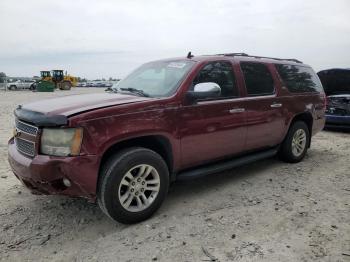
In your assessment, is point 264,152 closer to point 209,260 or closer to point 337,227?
point 337,227

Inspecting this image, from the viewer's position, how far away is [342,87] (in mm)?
9688

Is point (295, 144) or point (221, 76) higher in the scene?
point (221, 76)

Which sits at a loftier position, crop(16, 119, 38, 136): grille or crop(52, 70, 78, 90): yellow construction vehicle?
crop(16, 119, 38, 136): grille

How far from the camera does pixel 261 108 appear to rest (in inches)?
202

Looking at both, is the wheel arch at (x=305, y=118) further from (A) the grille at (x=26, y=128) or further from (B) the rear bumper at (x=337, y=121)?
(A) the grille at (x=26, y=128)

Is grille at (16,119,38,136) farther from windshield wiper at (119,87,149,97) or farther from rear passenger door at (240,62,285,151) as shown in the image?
rear passenger door at (240,62,285,151)

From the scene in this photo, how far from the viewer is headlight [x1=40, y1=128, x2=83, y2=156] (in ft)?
10.8

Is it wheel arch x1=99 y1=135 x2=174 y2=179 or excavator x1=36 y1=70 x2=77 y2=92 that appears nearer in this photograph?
wheel arch x1=99 y1=135 x2=174 y2=179

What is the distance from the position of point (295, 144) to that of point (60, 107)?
409 cm

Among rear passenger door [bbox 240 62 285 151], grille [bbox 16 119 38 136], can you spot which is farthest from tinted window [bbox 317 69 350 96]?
grille [bbox 16 119 38 136]

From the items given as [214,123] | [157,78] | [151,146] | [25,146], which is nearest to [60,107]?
[25,146]

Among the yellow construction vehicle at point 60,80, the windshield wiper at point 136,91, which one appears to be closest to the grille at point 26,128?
the windshield wiper at point 136,91

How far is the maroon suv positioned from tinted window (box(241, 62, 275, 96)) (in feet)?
0.06

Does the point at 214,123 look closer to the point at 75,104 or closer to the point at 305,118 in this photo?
the point at 75,104
